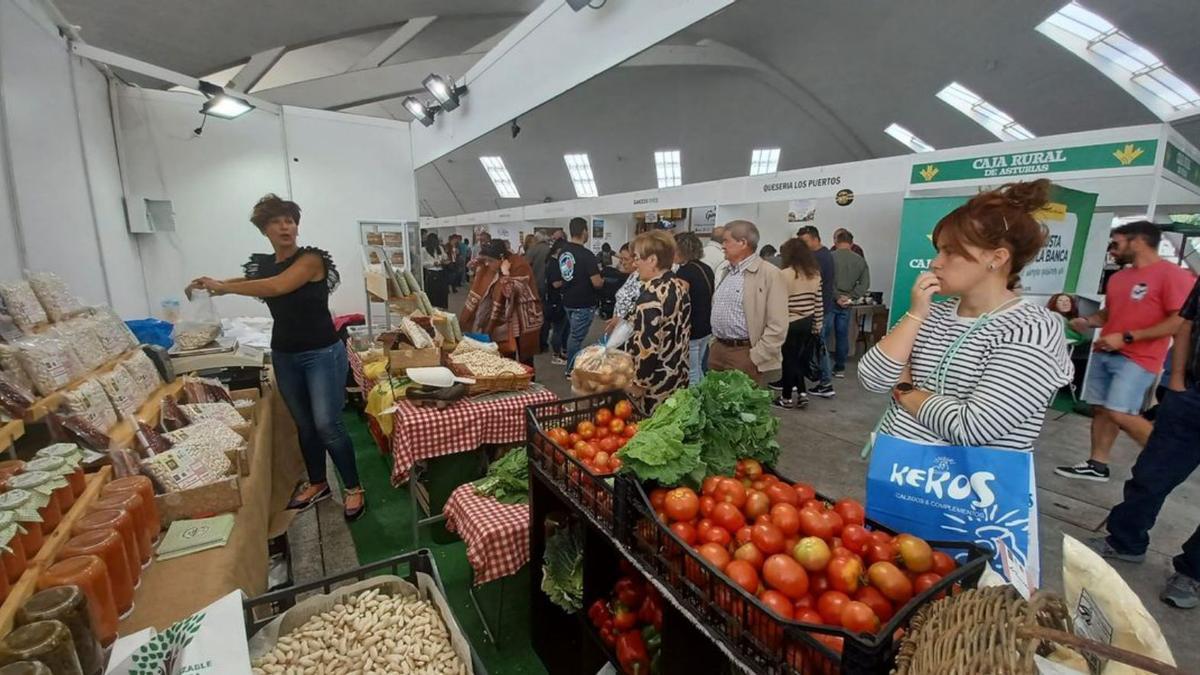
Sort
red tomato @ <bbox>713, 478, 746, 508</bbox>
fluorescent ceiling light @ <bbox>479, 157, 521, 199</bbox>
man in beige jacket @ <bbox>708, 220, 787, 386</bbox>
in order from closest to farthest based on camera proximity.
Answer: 1. red tomato @ <bbox>713, 478, 746, 508</bbox>
2. man in beige jacket @ <bbox>708, 220, 787, 386</bbox>
3. fluorescent ceiling light @ <bbox>479, 157, 521, 199</bbox>

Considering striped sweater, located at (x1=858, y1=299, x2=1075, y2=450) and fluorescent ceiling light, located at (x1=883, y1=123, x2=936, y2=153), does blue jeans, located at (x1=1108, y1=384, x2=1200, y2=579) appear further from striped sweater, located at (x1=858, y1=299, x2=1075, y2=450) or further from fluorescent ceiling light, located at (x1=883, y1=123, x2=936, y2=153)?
fluorescent ceiling light, located at (x1=883, y1=123, x2=936, y2=153)

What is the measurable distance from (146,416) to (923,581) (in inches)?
114

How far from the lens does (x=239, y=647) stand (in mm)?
829

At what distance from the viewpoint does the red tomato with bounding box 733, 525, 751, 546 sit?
108 centimetres

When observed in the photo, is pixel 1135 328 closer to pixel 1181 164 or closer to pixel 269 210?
pixel 1181 164

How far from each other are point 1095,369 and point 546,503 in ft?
13.1

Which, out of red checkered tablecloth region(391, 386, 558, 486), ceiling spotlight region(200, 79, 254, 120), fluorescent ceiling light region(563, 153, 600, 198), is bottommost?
red checkered tablecloth region(391, 386, 558, 486)

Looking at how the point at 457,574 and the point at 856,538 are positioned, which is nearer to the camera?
the point at 856,538

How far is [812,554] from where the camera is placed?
99cm

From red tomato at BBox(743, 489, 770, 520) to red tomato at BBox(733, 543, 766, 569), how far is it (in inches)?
5.5

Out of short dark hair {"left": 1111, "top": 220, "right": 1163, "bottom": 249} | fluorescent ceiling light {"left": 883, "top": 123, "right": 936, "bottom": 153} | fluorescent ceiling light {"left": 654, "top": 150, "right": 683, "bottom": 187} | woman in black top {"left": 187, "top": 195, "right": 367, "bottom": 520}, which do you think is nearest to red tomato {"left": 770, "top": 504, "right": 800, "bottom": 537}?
woman in black top {"left": 187, "top": 195, "right": 367, "bottom": 520}

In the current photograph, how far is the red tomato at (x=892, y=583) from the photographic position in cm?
92

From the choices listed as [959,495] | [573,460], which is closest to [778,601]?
[959,495]

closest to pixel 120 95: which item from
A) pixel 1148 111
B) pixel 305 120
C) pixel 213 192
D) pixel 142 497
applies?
pixel 213 192
